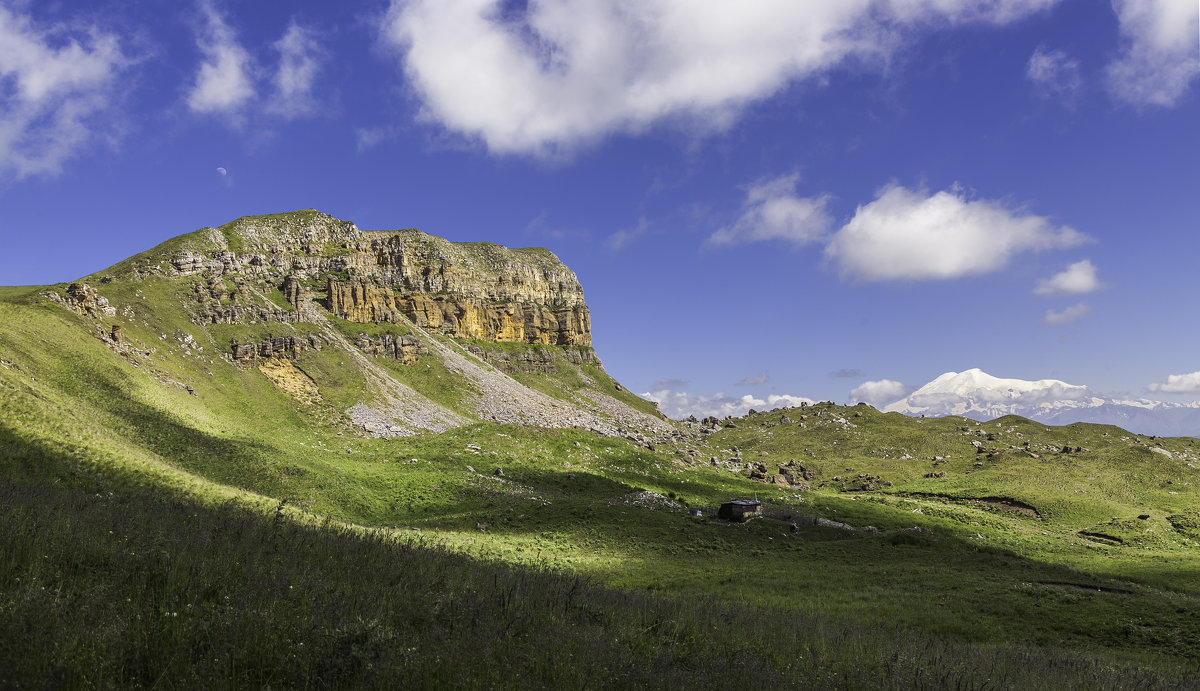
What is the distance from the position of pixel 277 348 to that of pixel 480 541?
63802mm

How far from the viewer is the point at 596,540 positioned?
35.7m

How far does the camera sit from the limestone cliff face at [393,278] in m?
93.8

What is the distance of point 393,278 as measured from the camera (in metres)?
136

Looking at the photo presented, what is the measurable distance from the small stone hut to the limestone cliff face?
76.9 meters

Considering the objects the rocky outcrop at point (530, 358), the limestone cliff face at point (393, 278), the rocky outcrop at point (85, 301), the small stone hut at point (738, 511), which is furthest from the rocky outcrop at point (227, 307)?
the small stone hut at point (738, 511)

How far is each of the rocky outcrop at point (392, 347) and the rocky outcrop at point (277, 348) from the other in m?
15.3

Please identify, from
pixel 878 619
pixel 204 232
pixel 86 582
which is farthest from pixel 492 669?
pixel 204 232

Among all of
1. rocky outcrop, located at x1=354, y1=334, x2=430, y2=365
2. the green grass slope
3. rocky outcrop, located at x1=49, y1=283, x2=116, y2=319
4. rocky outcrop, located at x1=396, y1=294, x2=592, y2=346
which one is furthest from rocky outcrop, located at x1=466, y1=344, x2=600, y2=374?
rocky outcrop, located at x1=49, y1=283, x2=116, y2=319

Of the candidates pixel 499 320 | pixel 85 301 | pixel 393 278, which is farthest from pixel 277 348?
pixel 499 320

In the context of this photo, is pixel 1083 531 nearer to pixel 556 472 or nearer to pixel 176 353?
pixel 556 472

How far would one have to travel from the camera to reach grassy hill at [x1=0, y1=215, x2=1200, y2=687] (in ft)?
19.9

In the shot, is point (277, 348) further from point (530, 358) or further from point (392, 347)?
point (530, 358)

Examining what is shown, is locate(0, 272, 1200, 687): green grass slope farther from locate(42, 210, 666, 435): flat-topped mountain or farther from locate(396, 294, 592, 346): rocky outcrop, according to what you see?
locate(396, 294, 592, 346): rocky outcrop

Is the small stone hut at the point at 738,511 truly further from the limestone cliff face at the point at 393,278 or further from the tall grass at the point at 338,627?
the limestone cliff face at the point at 393,278
